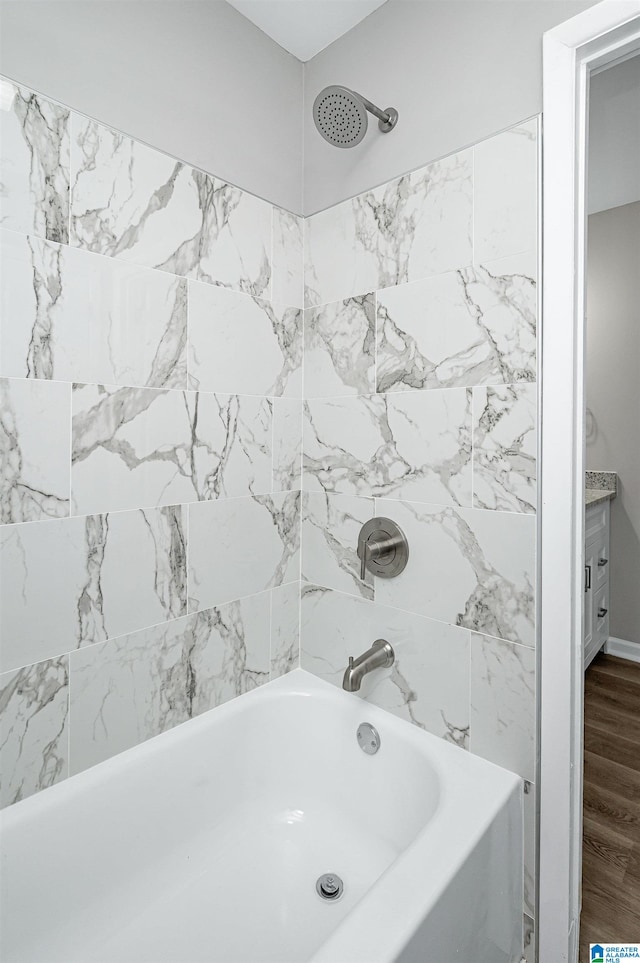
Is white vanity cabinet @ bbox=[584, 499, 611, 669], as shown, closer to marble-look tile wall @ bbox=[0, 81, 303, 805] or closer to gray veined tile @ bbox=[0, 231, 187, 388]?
marble-look tile wall @ bbox=[0, 81, 303, 805]

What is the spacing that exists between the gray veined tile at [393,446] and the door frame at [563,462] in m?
0.22

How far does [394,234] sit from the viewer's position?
1399mm

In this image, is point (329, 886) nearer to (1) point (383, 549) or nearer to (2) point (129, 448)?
(1) point (383, 549)

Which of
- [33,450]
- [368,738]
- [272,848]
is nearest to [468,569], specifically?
[368,738]

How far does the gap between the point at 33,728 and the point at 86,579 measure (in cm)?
34

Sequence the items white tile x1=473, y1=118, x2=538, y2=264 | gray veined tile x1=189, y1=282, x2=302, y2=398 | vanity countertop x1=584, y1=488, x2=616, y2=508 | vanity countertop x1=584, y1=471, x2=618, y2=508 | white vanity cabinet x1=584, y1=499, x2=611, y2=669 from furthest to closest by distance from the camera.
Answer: vanity countertop x1=584, y1=471, x2=618, y2=508, white vanity cabinet x1=584, y1=499, x2=611, y2=669, vanity countertop x1=584, y1=488, x2=616, y2=508, gray veined tile x1=189, y1=282, x2=302, y2=398, white tile x1=473, y1=118, x2=538, y2=264

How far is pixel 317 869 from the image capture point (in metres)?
1.34

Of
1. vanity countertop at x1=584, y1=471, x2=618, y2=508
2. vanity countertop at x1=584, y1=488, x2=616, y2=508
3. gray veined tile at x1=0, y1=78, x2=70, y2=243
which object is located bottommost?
vanity countertop at x1=584, y1=488, x2=616, y2=508

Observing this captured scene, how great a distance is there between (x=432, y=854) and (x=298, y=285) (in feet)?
5.17

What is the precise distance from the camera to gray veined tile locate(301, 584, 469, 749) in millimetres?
1306

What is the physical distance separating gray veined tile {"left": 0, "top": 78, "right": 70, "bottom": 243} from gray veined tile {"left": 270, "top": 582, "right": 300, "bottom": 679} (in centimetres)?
117

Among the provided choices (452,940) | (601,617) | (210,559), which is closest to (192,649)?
(210,559)

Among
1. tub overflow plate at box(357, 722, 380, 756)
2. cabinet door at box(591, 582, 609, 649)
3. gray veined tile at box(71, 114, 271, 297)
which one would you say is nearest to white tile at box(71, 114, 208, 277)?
gray veined tile at box(71, 114, 271, 297)

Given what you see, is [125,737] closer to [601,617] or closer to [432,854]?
[432,854]
